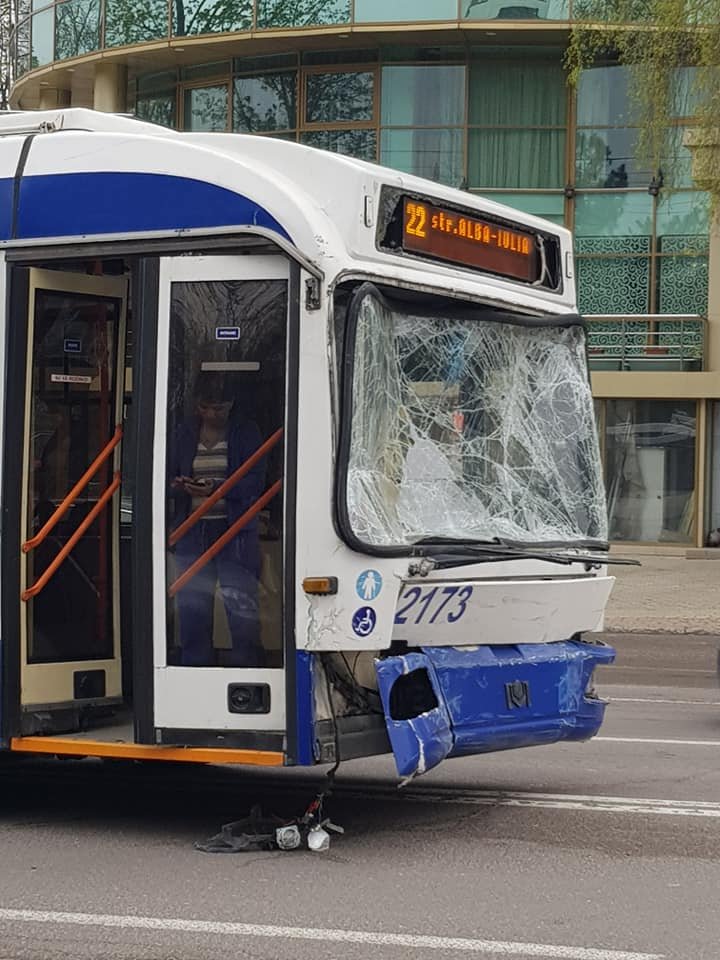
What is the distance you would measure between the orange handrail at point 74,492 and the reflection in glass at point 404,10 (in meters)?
20.4

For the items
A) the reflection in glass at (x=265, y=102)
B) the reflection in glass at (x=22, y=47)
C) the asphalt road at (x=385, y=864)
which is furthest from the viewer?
the reflection in glass at (x=22, y=47)

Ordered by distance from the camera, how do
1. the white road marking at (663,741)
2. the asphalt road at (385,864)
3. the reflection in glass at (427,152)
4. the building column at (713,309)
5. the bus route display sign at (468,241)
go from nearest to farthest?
the asphalt road at (385,864), the bus route display sign at (468,241), the white road marking at (663,741), the building column at (713,309), the reflection in glass at (427,152)

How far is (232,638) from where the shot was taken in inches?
288

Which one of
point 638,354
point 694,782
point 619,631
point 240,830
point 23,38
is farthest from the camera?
point 23,38

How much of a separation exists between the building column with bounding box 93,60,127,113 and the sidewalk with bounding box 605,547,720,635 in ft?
40.0

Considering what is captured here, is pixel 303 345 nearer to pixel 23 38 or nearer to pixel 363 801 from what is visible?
pixel 363 801

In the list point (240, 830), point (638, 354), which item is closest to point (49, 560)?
point (240, 830)

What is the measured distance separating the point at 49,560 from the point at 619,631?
11.7 m

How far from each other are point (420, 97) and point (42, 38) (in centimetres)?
780

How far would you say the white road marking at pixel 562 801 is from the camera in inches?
326

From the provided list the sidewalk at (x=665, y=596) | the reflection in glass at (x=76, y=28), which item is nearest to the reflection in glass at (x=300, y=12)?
the reflection in glass at (x=76, y=28)

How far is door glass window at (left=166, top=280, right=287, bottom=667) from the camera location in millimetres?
7285

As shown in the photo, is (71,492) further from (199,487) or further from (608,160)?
(608,160)

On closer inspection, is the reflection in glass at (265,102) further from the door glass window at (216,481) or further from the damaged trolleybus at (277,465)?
the door glass window at (216,481)
